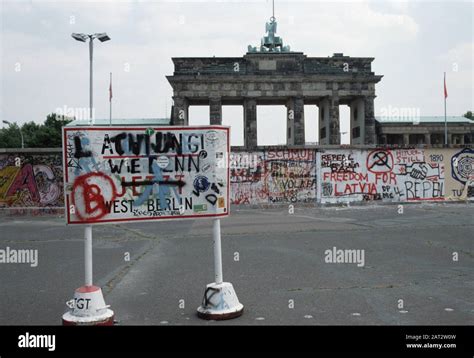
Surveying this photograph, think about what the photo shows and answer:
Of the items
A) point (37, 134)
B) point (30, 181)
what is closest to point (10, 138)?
point (37, 134)

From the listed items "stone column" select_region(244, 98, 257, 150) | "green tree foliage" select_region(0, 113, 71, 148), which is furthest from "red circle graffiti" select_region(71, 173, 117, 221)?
"green tree foliage" select_region(0, 113, 71, 148)

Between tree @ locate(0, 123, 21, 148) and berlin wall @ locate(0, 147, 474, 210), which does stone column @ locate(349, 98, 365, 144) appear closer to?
berlin wall @ locate(0, 147, 474, 210)

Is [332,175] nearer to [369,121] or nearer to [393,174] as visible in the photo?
[393,174]

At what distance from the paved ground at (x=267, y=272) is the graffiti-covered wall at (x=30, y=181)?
4814 millimetres

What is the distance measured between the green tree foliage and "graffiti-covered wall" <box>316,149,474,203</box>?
5733 cm

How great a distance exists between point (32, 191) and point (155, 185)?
15618 mm

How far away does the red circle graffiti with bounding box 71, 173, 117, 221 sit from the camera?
213 inches

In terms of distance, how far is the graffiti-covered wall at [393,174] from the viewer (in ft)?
66.9

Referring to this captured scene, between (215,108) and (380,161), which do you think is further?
(215,108)

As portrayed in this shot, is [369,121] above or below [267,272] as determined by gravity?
above

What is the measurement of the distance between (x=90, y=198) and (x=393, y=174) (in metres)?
17.5

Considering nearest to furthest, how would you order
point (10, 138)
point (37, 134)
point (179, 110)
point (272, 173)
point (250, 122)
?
point (272, 173), point (179, 110), point (250, 122), point (37, 134), point (10, 138)

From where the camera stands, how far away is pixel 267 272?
314 inches
